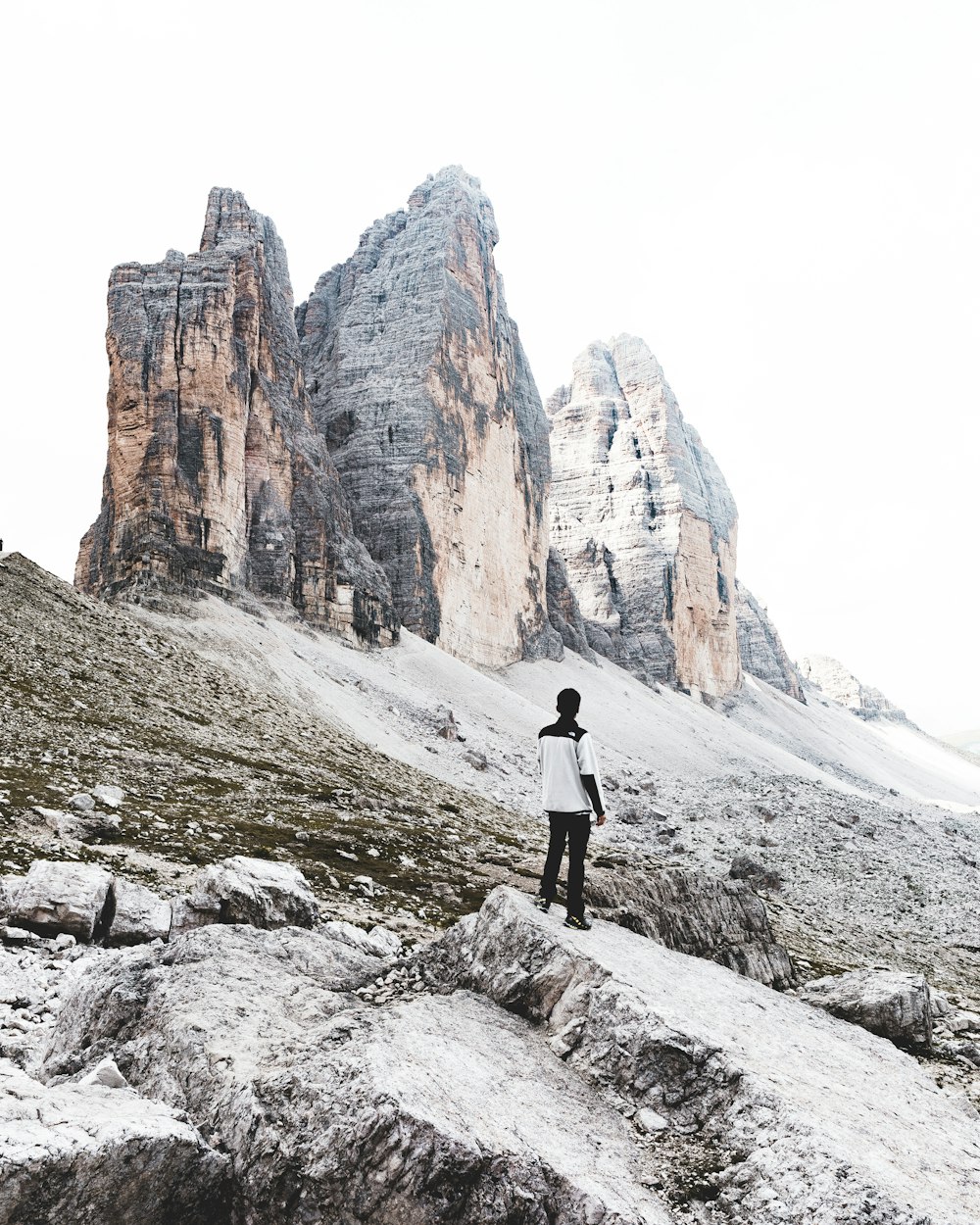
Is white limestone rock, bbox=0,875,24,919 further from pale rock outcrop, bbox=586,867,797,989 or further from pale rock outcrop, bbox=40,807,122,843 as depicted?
pale rock outcrop, bbox=586,867,797,989

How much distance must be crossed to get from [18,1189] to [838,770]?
90.8 m

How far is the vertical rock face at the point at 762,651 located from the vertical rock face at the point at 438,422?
190ft

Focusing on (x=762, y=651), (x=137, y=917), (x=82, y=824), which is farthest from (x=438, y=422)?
(x=762, y=651)

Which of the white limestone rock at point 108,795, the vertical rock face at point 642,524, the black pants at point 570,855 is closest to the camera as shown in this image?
the black pants at point 570,855

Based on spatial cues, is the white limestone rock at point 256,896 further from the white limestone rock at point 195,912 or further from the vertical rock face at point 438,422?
the vertical rock face at point 438,422

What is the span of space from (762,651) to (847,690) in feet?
162

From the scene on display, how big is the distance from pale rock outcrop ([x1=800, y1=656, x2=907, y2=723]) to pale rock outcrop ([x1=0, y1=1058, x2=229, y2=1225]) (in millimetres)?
169809

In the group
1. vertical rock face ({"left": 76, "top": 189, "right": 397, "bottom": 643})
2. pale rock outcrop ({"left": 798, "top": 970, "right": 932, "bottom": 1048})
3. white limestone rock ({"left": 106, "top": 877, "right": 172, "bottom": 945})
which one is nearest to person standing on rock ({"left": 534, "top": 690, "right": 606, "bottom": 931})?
pale rock outcrop ({"left": 798, "top": 970, "right": 932, "bottom": 1048})

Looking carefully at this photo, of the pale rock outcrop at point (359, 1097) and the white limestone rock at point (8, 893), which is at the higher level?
the pale rock outcrop at point (359, 1097)

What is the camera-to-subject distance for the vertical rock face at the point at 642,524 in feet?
321

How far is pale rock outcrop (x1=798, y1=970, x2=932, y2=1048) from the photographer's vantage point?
7.73 m

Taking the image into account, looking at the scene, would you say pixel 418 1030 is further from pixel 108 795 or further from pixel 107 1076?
pixel 108 795

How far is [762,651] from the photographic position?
128125 mm

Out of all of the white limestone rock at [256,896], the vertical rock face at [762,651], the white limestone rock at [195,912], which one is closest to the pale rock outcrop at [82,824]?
the white limestone rock at [256,896]
